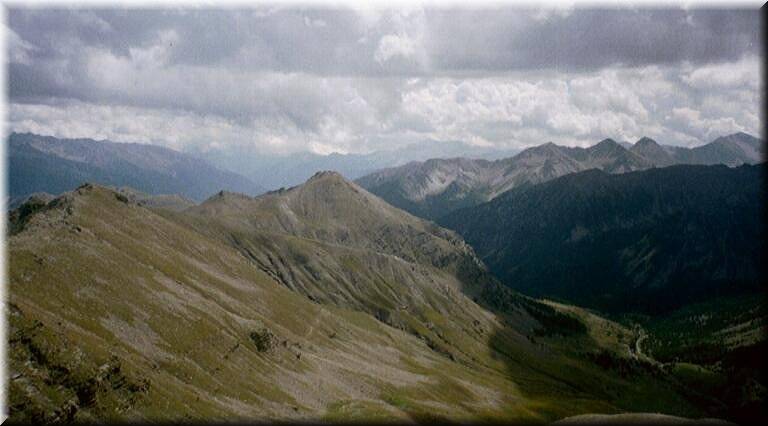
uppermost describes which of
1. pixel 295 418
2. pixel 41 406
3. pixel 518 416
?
pixel 41 406

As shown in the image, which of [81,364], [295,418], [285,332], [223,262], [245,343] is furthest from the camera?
[223,262]

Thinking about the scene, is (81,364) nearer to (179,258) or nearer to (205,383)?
(205,383)

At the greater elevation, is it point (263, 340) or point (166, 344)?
point (166, 344)

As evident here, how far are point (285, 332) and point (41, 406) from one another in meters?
104

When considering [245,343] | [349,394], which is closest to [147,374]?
[245,343]

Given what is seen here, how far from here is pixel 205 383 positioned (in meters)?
90.4

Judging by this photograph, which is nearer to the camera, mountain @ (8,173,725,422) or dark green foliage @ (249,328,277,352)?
mountain @ (8,173,725,422)

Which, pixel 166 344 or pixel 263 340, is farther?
pixel 263 340

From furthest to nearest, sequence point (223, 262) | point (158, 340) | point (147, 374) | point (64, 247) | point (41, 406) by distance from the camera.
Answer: point (223, 262)
point (64, 247)
point (158, 340)
point (147, 374)
point (41, 406)

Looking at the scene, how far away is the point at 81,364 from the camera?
65750 mm

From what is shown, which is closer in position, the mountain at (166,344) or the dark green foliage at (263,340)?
the mountain at (166,344)

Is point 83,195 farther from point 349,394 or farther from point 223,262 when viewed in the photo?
point 349,394

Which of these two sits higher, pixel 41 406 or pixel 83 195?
pixel 83 195

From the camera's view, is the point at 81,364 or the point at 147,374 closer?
the point at 81,364
